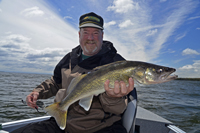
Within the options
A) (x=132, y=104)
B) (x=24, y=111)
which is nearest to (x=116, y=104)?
(x=132, y=104)

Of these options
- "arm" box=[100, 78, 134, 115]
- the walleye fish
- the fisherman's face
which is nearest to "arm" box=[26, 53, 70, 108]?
the fisherman's face

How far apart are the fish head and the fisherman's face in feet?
5.23

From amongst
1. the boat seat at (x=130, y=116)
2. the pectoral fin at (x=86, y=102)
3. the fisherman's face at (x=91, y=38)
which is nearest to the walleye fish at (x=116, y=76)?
the pectoral fin at (x=86, y=102)

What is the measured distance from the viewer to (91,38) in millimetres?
3525

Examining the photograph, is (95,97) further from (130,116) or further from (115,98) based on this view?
(130,116)

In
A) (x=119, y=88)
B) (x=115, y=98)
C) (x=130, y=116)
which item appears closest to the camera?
A: (x=119, y=88)

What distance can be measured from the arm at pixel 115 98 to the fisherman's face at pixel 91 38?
142cm

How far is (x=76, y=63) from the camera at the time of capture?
11.3ft

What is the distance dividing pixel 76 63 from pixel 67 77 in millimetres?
414

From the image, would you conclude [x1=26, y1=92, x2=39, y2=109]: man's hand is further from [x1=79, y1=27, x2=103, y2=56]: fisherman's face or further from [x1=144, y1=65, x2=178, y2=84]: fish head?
[x1=144, y1=65, x2=178, y2=84]: fish head

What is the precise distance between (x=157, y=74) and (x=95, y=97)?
131cm

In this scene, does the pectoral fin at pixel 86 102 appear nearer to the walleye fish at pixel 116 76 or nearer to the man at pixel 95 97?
the walleye fish at pixel 116 76

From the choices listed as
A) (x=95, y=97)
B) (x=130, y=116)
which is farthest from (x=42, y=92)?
(x=130, y=116)

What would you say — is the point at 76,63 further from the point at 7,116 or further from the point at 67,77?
the point at 7,116
